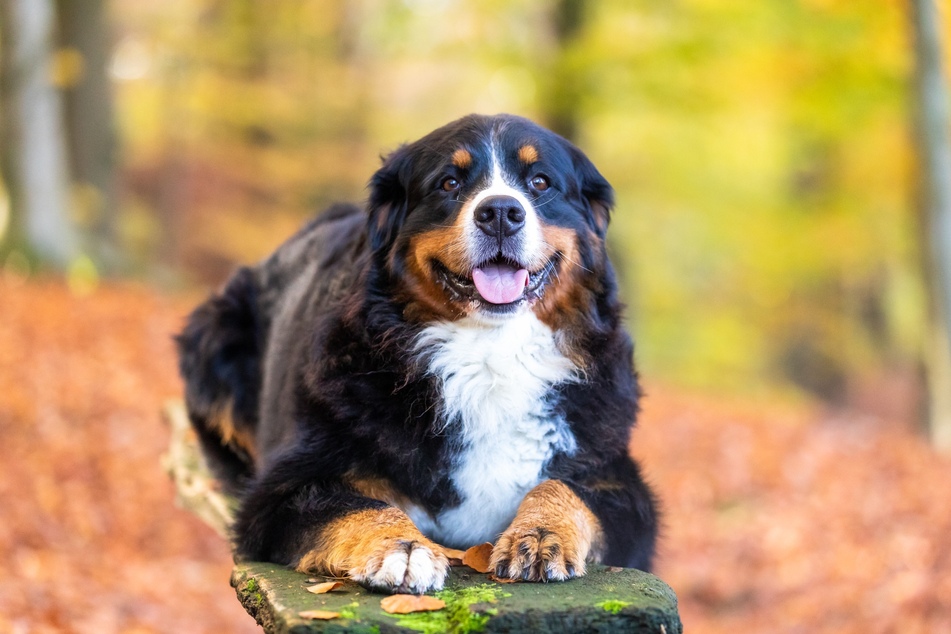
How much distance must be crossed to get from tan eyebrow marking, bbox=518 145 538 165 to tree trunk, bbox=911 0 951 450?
28.7ft

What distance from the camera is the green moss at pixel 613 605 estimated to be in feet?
9.05

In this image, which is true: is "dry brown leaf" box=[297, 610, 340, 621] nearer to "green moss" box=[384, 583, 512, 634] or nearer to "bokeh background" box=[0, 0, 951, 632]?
"green moss" box=[384, 583, 512, 634]

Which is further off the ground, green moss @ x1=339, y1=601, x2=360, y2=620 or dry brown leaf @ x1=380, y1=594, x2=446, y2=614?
dry brown leaf @ x1=380, y1=594, x2=446, y2=614

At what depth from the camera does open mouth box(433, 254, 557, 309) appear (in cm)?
365

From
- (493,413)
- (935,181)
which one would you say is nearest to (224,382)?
(493,413)

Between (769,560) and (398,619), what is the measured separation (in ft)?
20.2

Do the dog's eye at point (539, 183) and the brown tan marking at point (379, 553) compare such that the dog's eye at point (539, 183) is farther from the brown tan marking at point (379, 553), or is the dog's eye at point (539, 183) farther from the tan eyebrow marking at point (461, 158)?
the brown tan marking at point (379, 553)

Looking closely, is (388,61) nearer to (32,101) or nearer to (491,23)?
(491,23)

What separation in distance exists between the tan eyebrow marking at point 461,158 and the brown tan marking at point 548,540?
4.07 feet

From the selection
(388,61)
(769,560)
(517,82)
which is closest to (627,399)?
(769,560)

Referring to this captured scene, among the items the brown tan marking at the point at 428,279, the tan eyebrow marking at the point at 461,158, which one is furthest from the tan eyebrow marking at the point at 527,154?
the brown tan marking at the point at 428,279

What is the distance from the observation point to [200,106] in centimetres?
2059

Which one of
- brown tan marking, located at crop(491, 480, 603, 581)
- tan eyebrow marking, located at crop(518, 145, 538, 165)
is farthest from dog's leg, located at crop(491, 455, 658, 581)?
tan eyebrow marking, located at crop(518, 145, 538, 165)

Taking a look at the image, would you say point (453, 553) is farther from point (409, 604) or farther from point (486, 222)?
point (486, 222)
